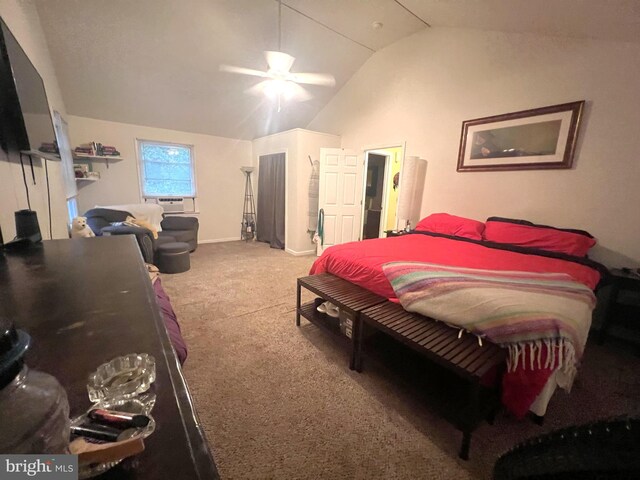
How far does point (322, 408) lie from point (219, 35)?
13.2ft

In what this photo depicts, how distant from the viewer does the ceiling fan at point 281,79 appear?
9.56 feet

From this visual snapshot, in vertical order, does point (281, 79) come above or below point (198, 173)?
above

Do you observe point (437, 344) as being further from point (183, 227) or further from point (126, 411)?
point (183, 227)

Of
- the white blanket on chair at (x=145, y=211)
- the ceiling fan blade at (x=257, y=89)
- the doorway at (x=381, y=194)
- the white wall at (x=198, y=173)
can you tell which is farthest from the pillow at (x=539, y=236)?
the white wall at (x=198, y=173)

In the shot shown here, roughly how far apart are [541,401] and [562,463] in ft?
4.58

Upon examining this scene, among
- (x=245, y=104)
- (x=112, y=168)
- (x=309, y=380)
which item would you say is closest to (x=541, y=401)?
(x=309, y=380)

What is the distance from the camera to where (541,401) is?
1.36 meters

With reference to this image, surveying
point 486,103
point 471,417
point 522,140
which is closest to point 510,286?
point 471,417

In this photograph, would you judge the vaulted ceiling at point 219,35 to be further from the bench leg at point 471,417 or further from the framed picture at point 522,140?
the bench leg at point 471,417

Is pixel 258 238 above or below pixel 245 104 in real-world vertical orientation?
below

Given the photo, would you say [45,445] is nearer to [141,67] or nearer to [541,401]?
[541,401]

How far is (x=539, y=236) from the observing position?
8.13 feet

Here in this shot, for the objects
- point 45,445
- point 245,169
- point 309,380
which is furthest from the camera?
point 245,169

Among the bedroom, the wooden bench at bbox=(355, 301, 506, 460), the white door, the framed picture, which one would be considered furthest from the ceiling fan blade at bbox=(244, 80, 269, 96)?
the wooden bench at bbox=(355, 301, 506, 460)
